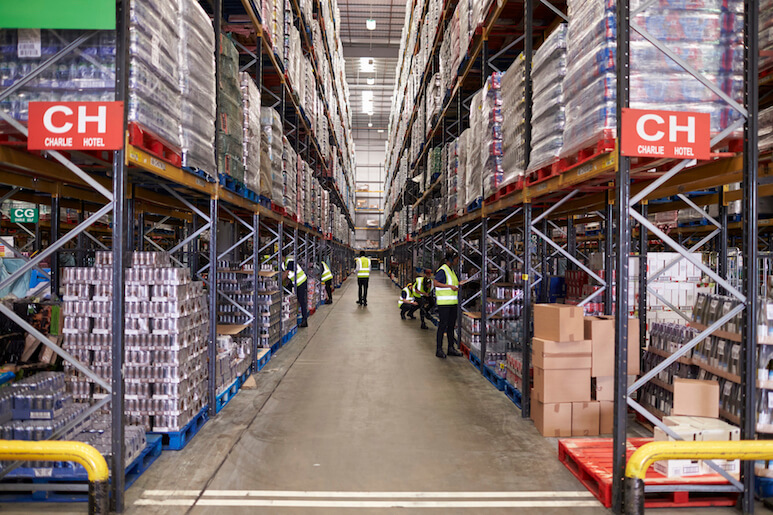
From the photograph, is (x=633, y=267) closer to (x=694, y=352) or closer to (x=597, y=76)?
(x=694, y=352)

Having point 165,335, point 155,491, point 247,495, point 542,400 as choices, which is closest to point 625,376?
point 542,400

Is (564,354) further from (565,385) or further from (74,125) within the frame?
(74,125)

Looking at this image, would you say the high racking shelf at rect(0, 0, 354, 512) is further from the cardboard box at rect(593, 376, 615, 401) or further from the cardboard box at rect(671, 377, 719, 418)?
the cardboard box at rect(671, 377, 719, 418)

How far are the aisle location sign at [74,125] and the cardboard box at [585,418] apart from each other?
4634mm

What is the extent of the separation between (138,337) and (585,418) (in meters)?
4.31

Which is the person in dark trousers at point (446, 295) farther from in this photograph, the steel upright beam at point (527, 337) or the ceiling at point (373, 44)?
the ceiling at point (373, 44)

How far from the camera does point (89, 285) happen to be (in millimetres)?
4496

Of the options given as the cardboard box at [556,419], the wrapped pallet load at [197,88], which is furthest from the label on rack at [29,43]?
the cardboard box at [556,419]

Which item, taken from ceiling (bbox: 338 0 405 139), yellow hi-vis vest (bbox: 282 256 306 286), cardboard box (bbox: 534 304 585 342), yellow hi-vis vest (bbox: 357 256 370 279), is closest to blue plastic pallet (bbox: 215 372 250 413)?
cardboard box (bbox: 534 304 585 342)

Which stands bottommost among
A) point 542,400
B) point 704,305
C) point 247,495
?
point 247,495

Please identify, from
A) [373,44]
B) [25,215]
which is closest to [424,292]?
[25,215]

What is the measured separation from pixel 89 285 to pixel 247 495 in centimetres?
235

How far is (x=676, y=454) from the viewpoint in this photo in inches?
127

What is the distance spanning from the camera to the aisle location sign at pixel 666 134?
11.2ft
